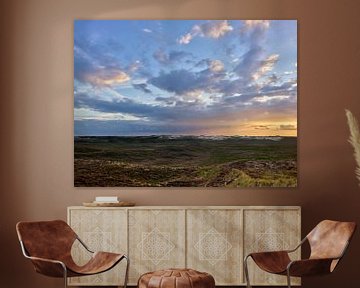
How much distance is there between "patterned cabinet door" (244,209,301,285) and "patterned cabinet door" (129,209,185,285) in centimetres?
66

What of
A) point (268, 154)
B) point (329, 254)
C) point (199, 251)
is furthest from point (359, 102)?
point (199, 251)

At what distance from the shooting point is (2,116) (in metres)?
7.28

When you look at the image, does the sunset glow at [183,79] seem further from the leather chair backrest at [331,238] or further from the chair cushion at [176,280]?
the chair cushion at [176,280]

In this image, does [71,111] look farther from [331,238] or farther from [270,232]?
[331,238]

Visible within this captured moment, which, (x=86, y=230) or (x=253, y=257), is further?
(x=86, y=230)

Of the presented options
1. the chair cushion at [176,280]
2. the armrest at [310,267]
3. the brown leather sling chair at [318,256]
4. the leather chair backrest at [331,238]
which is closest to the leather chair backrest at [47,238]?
the chair cushion at [176,280]

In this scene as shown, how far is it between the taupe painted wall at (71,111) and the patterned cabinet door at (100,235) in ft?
1.42

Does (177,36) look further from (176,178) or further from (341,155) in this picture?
(341,155)

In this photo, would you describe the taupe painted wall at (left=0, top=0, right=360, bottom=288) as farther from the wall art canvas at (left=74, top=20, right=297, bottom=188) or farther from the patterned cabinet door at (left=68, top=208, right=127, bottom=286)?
the patterned cabinet door at (left=68, top=208, right=127, bottom=286)

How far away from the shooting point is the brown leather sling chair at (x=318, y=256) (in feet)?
19.4

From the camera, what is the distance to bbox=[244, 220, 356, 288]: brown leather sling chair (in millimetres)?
5918

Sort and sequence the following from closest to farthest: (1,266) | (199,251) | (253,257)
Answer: (253,257) → (199,251) → (1,266)

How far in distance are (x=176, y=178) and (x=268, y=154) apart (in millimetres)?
995

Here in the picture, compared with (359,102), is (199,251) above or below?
below
